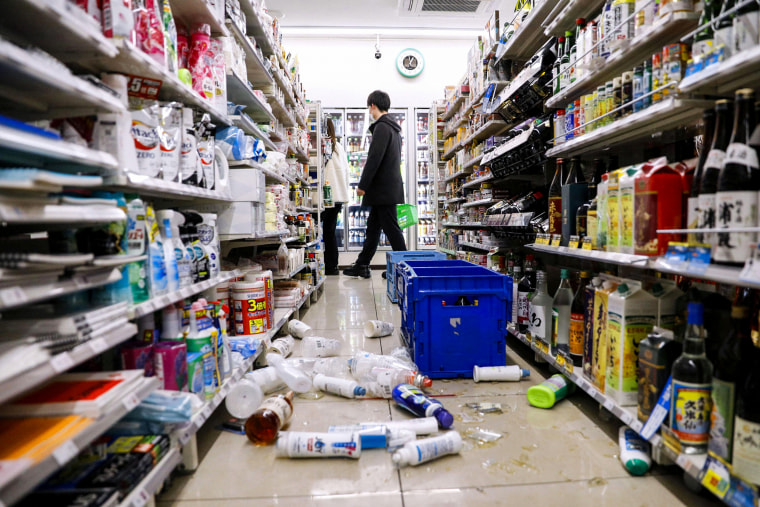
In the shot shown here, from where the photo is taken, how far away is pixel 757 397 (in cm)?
120

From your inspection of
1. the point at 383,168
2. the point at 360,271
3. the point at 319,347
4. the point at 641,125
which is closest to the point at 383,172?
the point at 383,168

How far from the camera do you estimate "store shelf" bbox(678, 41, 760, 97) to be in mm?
1262

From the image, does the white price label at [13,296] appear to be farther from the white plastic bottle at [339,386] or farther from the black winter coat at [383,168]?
the black winter coat at [383,168]

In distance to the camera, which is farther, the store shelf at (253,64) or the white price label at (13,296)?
the store shelf at (253,64)

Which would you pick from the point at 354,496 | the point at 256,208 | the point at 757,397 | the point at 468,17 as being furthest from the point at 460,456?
the point at 468,17

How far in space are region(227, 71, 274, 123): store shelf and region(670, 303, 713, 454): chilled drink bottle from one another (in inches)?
96.5

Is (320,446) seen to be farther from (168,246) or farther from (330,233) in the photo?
(330,233)

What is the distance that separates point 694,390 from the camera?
1.40 metres

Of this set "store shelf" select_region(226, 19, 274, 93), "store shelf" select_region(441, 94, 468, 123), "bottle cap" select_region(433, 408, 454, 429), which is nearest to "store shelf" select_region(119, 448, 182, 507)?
"bottle cap" select_region(433, 408, 454, 429)

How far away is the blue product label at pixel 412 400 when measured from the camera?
2.03m

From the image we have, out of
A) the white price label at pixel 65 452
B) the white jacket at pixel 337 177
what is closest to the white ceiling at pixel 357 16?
the white jacket at pixel 337 177

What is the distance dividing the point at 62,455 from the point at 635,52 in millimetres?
2562

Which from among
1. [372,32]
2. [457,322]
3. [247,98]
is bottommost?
[457,322]

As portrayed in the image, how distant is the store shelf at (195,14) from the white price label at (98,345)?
1673mm
